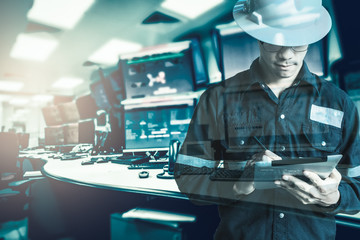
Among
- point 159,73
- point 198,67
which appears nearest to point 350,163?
point 198,67

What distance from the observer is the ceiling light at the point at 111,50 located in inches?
118

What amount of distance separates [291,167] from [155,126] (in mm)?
1184

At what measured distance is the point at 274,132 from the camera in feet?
3.09

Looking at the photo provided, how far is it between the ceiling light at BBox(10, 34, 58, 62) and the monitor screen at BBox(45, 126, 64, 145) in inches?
62.5

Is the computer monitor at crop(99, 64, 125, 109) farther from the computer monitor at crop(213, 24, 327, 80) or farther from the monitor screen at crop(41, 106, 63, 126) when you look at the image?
the computer monitor at crop(213, 24, 327, 80)

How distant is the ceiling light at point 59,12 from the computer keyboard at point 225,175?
2323mm

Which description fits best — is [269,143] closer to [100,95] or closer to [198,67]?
[198,67]

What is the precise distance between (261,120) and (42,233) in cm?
205

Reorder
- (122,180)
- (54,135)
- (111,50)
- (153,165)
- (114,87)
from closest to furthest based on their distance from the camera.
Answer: (122,180) < (153,165) < (114,87) < (54,135) < (111,50)

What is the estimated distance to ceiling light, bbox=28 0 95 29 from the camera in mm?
2322

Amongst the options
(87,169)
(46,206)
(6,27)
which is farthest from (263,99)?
(6,27)

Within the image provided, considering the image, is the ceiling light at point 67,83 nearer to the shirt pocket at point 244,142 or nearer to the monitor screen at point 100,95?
the monitor screen at point 100,95

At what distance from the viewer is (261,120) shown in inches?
38.5

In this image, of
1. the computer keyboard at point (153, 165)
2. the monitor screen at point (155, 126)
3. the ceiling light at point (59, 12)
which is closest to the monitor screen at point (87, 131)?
the monitor screen at point (155, 126)
